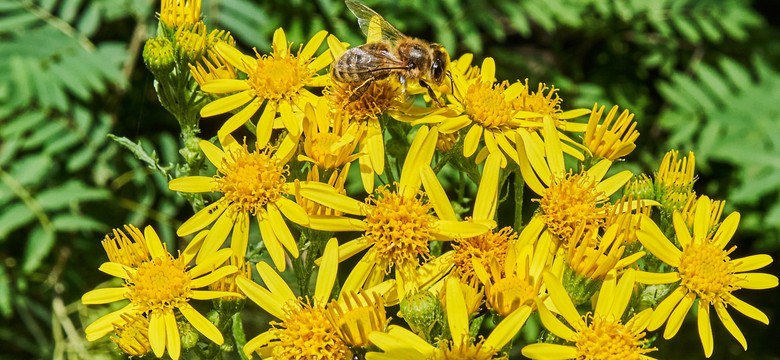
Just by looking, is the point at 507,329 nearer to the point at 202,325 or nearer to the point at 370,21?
the point at 202,325

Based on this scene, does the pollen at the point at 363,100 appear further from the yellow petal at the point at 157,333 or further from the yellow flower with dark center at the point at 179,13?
the yellow petal at the point at 157,333

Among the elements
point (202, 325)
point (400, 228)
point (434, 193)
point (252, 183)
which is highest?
point (434, 193)

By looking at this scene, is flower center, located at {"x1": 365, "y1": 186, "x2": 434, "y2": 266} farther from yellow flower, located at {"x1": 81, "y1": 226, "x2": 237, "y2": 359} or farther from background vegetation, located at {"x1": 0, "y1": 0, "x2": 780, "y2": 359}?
background vegetation, located at {"x1": 0, "y1": 0, "x2": 780, "y2": 359}

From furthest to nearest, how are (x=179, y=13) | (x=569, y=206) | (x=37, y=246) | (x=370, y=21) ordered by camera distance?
(x=37, y=246)
(x=370, y=21)
(x=179, y=13)
(x=569, y=206)

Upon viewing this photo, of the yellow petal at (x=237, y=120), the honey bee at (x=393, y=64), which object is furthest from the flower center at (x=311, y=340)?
the honey bee at (x=393, y=64)

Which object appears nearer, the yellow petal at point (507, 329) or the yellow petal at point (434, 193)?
the yellow petal at point (507, 329)

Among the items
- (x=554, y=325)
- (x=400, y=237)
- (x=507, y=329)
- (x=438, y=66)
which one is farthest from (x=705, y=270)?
(x=438, y=66)

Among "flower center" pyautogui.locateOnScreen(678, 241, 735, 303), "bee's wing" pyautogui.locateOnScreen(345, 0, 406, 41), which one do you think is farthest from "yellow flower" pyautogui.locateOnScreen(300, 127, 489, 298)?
"bee's wing" pyautogui.locateOnScreen(345, 0, 406, 41)
